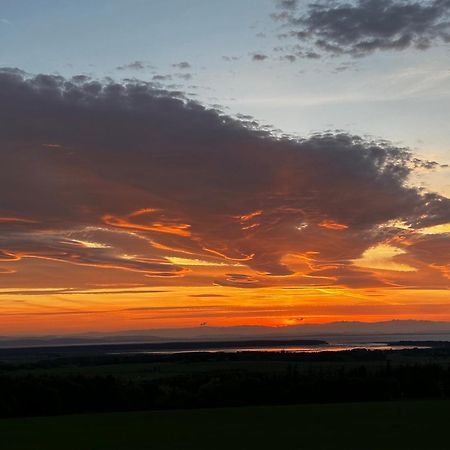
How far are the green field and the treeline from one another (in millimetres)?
7079

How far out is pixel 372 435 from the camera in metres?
25.7

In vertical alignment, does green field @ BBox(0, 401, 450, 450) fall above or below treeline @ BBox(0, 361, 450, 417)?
below

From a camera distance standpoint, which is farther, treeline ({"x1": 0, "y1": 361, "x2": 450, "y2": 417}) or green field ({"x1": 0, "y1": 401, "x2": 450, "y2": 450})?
treeline ({"x1": 0, "y1": 361, "x2": 450, "y2": 417})

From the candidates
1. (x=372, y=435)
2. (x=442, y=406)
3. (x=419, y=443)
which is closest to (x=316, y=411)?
(x=442, y=406)

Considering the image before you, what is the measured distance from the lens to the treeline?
144ft

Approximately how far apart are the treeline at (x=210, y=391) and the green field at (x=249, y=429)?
7.08 m

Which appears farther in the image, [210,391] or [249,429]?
[210,391]

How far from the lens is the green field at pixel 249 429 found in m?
24.1

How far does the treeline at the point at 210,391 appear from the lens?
43875mm

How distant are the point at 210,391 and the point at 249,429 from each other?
1894 cm

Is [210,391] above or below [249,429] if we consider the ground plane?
above

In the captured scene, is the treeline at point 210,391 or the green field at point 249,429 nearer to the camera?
the green field at point 249,429

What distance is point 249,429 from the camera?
1133 inches

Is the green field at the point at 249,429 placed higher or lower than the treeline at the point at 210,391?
lower
